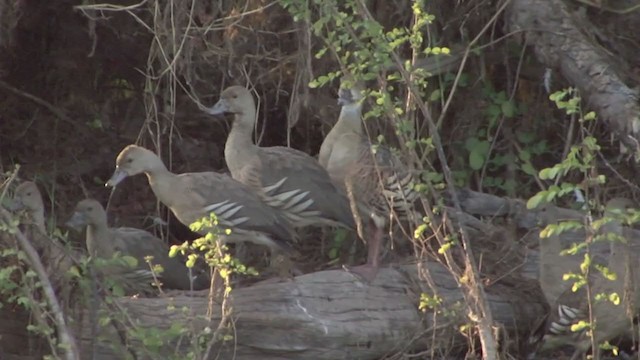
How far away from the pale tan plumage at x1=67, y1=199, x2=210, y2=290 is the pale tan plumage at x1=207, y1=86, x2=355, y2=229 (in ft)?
2.07

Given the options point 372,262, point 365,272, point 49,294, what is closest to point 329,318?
point 365,272

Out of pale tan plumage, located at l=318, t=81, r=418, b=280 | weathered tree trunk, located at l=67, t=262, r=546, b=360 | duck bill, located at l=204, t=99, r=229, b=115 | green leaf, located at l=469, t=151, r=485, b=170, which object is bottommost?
weathered tree trunk, located at l=67, t=262, r=546, b=360

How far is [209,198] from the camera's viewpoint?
861 centimetres

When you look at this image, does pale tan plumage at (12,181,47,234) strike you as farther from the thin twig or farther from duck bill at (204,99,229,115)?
the thin twig

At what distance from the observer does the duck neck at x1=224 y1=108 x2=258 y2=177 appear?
9.03 meters

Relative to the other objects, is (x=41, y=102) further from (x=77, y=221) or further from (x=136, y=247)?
(x=136, y=247)

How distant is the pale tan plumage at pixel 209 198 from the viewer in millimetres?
8648

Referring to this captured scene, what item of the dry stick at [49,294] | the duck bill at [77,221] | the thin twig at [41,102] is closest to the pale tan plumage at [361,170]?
the duck bill at [77,221]

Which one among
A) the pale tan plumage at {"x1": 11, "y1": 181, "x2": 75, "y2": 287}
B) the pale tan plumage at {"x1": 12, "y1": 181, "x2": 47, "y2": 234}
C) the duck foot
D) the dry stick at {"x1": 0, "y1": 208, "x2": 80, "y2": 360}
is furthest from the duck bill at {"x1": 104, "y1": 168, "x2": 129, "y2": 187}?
the dry stick at {"x1": 0, "y1": 208, "x2": 80, "y2": 360}

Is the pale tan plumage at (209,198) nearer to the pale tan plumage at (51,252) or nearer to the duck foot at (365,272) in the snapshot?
the duck foot at (365,272)

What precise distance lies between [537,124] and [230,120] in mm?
2059

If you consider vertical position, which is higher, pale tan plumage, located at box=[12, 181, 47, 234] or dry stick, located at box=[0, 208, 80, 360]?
dry stick, located at box=[0, 208, 80, 360]

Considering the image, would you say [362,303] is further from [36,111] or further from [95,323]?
[36,111]

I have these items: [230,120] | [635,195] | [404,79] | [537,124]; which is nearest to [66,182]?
[230,120]
